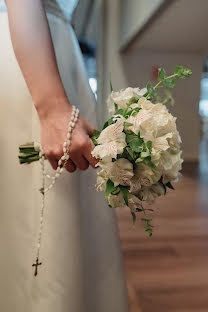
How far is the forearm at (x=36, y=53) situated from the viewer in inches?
24.3

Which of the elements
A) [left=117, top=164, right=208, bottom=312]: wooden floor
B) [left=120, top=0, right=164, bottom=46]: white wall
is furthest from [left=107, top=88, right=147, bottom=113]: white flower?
[left=120, top=0, right=164, bottom=46]: white wall

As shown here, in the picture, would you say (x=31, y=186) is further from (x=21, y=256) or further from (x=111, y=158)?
(x=111, y=158)

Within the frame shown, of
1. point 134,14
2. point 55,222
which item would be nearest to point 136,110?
point 55,222

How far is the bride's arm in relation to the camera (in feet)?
1.94

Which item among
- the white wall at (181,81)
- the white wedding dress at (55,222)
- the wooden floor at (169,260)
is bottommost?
→ the wooden floor at (169,260)

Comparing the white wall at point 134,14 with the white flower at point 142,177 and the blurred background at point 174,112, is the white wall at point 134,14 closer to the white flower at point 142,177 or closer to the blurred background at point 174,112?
the blurred background at point 174,112

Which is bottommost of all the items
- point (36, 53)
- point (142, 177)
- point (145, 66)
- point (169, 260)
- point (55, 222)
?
point (169, 260)

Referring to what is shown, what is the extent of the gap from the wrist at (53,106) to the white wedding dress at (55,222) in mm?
145

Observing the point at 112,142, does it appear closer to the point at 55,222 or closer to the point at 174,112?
the point at 55,222

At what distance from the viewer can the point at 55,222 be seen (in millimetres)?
738

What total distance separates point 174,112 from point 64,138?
15.6 ft

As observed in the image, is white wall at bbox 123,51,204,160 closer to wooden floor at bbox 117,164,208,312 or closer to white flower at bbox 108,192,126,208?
wooden floor at bbox 117,164,208,312

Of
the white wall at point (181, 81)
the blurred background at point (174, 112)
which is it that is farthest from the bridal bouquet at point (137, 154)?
the white wall at point (181, 81)

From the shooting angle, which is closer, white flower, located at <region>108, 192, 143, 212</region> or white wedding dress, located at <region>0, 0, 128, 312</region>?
white flower, located at <region>108, 192, 143, 212</region>
